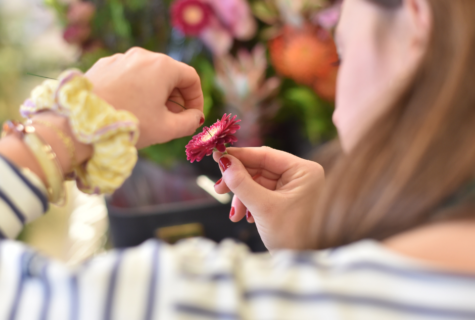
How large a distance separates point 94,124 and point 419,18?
0.23 metres

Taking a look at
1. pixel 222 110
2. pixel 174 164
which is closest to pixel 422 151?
pixel 222 110

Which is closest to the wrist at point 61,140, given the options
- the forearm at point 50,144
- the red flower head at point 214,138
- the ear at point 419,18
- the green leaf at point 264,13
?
the forearm at point 50,144

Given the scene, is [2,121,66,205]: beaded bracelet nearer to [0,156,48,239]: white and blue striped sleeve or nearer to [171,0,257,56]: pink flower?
[0,156,48,239]: white and blue striped sleeve

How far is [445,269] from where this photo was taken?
0.20m

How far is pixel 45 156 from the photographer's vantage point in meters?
0.26

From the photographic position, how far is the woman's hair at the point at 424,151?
23 cm

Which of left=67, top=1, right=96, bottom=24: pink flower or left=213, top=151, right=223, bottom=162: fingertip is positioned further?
left=67, top=1, right=96, bottom=24: pink flower

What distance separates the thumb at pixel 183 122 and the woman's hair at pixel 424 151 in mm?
140

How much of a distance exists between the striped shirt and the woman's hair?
0.03m

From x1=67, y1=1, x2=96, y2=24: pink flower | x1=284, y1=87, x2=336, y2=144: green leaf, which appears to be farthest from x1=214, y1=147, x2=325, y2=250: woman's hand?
x1=67, y1=1, x2=96, y2=24: pink flower

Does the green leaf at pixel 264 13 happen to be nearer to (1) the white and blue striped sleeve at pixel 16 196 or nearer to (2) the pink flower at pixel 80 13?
(2) the pink flower at pixel 80 13

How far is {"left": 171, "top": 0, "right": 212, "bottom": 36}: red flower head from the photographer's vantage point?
0.60 meters

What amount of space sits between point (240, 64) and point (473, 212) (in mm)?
496

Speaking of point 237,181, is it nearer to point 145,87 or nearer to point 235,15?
point 145,87
